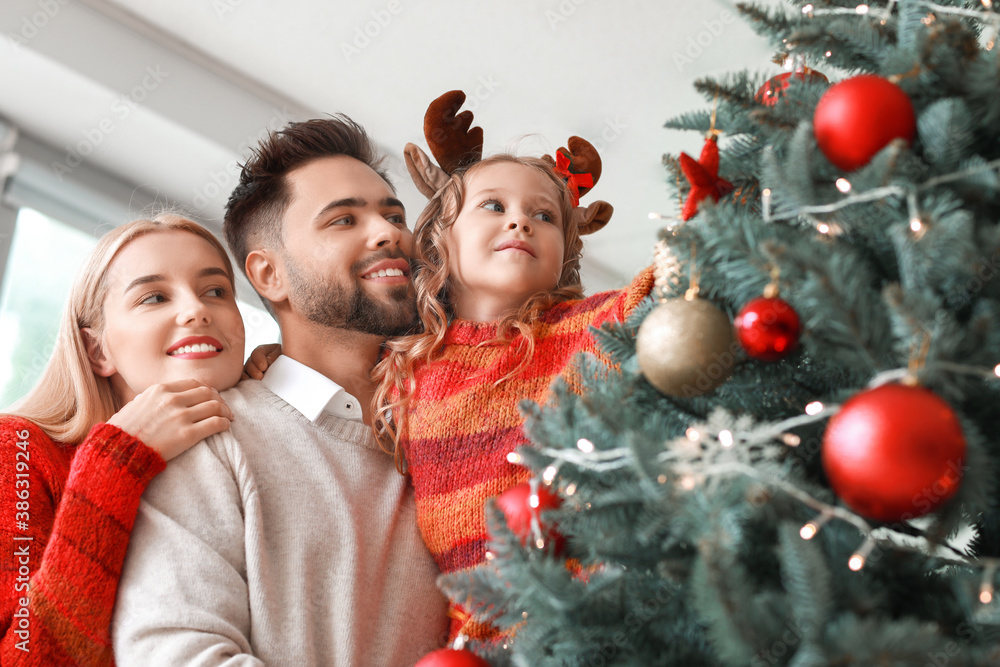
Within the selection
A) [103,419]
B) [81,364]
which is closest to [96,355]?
[81,364]

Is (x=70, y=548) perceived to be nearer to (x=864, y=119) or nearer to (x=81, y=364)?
(x=81, y=364)

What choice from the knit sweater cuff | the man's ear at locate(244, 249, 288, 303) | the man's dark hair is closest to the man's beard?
the man's ear at locate(244, 249, 288, 303)

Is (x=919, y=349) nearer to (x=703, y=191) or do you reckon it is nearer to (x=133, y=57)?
(x=703, y=191)

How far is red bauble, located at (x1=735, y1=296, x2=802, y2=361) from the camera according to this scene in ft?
2.24

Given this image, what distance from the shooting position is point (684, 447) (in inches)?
25.0

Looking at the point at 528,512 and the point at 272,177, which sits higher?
the point at 272,177

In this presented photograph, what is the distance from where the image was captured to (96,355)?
1.61 meters

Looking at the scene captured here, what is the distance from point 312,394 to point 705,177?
37.0 inches

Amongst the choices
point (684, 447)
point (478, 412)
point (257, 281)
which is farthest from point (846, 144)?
point (257, 281)

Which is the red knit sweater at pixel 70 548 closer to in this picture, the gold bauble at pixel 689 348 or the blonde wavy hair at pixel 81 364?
the blonde wavy hair at pixel 81 364

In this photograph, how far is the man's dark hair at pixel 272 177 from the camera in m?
1.85

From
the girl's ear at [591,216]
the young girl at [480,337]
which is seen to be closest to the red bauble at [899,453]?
the young girl at [480,337]

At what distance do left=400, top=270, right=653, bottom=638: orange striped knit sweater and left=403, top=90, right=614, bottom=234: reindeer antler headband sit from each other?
0.35 metres

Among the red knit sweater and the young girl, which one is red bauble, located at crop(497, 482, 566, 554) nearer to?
the young girl
